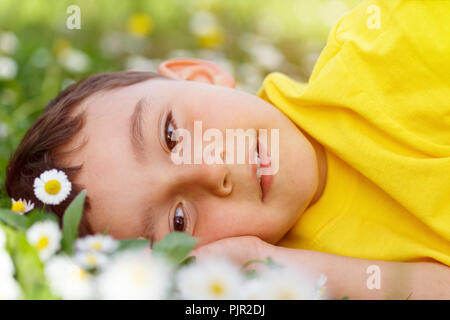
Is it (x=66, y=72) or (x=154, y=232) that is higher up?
(x=66, y=72)

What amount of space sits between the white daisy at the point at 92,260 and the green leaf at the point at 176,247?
75 millimetres

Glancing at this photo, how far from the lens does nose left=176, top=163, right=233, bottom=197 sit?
110cm

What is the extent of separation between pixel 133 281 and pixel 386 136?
28.9 inches

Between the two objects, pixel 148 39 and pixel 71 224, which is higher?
pixel 148 39

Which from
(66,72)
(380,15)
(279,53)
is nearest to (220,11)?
(279,53)

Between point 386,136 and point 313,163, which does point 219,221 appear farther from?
point 386,136

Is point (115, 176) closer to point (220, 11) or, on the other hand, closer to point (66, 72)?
point (66, 72)

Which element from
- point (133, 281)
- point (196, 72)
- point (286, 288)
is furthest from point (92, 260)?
point (196, 72)

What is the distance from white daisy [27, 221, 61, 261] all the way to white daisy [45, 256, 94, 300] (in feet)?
0.21

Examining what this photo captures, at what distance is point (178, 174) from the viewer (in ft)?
3.59

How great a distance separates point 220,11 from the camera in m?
3.06

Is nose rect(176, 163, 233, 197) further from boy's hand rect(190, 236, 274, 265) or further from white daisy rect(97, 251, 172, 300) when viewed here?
white daisy rect(97, 251, 172, 300)

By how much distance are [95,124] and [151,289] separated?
0.51 m

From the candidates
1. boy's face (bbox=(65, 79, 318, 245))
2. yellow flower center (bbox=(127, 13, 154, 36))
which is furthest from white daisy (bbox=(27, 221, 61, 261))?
yellow flower center (bbox=(127, 13, 154, 36))
